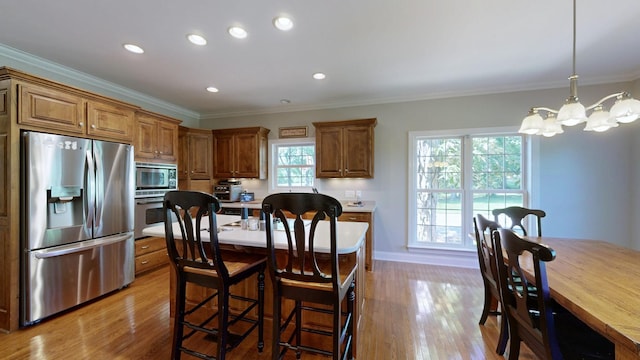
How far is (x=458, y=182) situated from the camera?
3912 mm

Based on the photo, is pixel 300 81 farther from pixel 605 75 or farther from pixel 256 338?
pixel 605 75

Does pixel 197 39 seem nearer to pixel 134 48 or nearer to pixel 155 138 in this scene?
pixel 134 48

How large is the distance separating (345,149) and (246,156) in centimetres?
179

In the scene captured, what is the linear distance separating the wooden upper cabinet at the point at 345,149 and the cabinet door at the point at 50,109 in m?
2.88

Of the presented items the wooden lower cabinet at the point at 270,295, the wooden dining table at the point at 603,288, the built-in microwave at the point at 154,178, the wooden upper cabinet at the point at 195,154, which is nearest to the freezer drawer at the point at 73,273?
the built-in microwave at the point at 154,178

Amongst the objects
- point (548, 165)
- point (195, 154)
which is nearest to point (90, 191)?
point (195, 154)

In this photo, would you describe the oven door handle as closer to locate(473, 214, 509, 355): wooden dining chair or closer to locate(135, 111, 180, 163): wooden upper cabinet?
locate(135, 111, 180, 163): wooden upper cabinet

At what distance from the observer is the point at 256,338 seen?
2055 mm

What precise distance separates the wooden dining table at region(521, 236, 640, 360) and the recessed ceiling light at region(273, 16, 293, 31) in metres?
2.48

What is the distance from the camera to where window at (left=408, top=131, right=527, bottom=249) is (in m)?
3.71

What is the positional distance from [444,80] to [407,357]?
126 inches

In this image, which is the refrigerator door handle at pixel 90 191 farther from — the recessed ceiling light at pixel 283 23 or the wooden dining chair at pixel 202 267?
the recessed ceiling light at pixel 283 23

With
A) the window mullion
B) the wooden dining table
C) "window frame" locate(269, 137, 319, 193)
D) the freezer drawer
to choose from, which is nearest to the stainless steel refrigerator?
the freezer drawer

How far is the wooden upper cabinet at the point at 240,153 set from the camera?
14.7 feet
